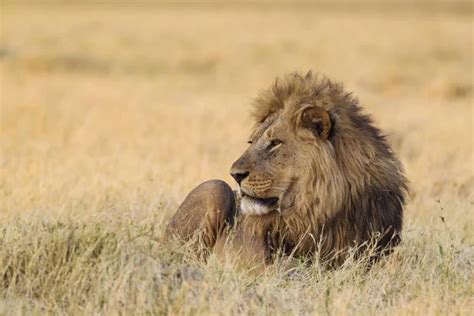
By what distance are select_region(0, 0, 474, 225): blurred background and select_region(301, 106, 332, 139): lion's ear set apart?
1.21 m

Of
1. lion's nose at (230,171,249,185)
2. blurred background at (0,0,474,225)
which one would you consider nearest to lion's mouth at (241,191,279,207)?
lion's nose at (230,171,249,185)

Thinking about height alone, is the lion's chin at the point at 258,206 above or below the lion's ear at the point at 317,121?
below

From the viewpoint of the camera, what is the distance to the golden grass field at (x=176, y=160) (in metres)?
5.09

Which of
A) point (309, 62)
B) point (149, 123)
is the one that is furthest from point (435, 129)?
point (309, 62)

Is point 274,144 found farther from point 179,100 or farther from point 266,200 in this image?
point 179,100

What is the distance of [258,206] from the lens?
5867 mm

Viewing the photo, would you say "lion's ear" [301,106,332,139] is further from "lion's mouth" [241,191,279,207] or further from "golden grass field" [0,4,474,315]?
"golden grass field" [0,4,474,315]

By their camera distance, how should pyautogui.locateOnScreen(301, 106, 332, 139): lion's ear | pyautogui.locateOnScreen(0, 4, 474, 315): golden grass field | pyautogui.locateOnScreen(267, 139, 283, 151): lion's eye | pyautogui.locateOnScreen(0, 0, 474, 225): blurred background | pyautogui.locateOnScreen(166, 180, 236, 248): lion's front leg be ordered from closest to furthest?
pyautogui.locateOnScreen(0, 4, 474, 315): golden grass field → pyautogui.locateOnScreen(301, 106, 332, 139): lion's ear → pyautogui.locateOnScreen(267, 139, 283, 151): lion's eye → pyautogui.locateOnScreen(166, 180, 236, 248): lion's front leg → pyautogui.locateOnScreen(0, 0, 474, 225): blurred background

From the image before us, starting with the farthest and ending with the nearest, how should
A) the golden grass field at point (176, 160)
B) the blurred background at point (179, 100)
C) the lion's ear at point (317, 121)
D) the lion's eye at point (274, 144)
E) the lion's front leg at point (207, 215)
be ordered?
the blurred background at point (179, 100) → the lion's front leg at point (207, 215) → the lion's eye at point (274, 144) → the lion's ear at point (317, 121) → the golden grass field at point (176, 160)

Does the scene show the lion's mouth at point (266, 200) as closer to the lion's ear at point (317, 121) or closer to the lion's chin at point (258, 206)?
the lion's chin at point (258, 206)

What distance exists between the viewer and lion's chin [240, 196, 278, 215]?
5.87m

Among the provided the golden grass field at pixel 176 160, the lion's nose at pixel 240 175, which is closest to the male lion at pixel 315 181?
the lion's nose at pixel 240 175

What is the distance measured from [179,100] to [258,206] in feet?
38.1

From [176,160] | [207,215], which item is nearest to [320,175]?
[207,215]
